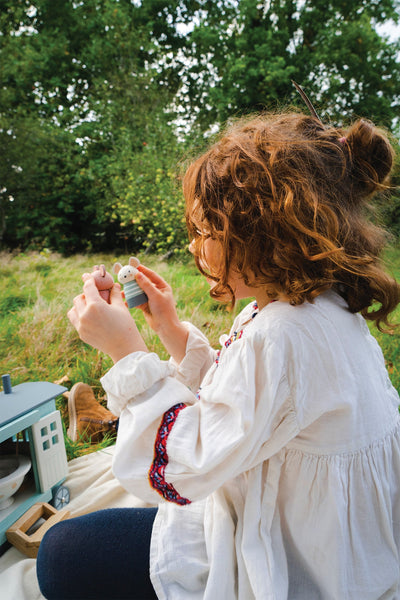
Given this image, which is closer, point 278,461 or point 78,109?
point 278,461

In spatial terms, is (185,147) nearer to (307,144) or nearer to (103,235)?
(103,235)

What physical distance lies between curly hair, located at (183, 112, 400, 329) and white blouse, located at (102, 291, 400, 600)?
64 millimetres

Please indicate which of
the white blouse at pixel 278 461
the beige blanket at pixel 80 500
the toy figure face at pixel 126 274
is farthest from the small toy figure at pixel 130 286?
the beige blanket at pixel 80 500

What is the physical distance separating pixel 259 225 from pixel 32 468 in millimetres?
817

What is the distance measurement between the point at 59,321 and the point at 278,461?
1.24 metres

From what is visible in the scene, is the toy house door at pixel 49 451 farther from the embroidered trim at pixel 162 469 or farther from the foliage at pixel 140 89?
the foliage at pixel 140 89

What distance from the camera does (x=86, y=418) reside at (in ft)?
4.11

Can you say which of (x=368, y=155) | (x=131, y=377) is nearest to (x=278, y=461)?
(x=131, y=377)

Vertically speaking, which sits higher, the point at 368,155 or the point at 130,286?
the point at 368,155

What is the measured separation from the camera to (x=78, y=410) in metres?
1.26

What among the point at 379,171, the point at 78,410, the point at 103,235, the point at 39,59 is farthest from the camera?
the point at 103,235

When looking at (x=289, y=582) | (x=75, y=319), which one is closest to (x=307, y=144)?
(x=75, y=319)

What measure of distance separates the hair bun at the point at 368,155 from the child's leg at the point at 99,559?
2.10 feet

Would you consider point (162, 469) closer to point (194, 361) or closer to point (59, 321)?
point (194, 361)
